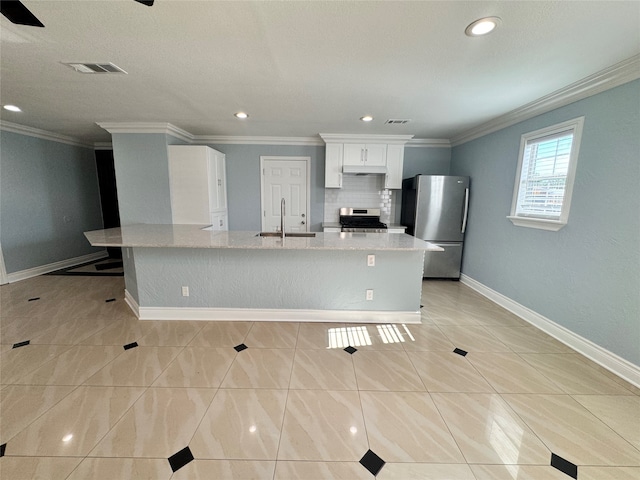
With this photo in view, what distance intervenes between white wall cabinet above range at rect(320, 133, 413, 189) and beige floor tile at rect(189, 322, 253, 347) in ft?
9.01

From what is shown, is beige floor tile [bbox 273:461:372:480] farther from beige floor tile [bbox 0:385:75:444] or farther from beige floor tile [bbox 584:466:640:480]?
beige floor tile [bbox 0:385:75:444]

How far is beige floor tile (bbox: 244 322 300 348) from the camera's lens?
2.35 meters

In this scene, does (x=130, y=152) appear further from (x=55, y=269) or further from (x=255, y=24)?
(x=255, y=24)

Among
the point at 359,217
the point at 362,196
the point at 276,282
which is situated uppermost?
the point at 362,196

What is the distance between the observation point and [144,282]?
107 inches

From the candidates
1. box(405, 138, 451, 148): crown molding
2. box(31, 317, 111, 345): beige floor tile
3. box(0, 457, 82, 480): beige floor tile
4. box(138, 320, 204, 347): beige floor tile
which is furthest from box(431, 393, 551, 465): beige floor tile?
box(405, 138, 451, 148): crown molding

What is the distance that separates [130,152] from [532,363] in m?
5.38

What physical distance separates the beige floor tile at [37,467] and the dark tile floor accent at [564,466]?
247 cm

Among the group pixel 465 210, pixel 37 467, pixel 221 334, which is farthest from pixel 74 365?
pixel 465 210

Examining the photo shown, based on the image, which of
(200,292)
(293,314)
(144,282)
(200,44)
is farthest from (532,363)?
(144,282)

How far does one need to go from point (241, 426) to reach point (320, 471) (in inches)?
20.9

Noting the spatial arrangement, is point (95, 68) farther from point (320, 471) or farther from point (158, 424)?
point (320, 471)

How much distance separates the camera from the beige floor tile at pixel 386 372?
186cm

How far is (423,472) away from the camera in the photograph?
1.28m
